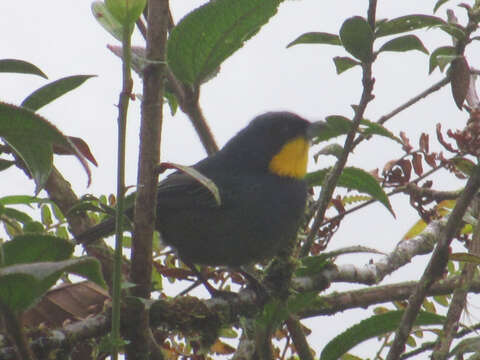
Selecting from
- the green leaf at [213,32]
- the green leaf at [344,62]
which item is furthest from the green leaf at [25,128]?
the green leaf at [344,62]

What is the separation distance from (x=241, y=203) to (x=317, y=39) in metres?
1.67

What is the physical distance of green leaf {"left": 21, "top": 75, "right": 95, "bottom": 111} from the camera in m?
1.89

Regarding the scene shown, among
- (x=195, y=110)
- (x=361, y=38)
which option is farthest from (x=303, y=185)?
(x=361, y=38)

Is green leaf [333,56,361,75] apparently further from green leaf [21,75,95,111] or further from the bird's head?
the bird's head

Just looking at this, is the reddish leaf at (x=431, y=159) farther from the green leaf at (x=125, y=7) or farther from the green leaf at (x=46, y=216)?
the green leaf at (x=125, y=7)

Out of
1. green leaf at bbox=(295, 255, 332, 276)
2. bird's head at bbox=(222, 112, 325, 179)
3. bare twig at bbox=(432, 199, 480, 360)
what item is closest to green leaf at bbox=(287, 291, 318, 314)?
green leaf at bbox=(295, 255, 332, 276)

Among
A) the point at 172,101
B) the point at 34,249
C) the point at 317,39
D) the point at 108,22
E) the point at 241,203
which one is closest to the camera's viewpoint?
the point at 34,249

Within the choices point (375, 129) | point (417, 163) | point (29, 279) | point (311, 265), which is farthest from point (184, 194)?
point (29, 279)

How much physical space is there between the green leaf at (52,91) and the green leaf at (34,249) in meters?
0.54

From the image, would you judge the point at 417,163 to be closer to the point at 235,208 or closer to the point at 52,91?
the point at 235,208

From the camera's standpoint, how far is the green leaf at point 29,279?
1238 mm

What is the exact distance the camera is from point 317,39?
248 centimetres

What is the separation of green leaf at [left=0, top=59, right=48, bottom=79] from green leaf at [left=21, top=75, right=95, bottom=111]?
0.31 feet

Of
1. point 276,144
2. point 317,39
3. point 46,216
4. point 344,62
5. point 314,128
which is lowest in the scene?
point 46,216
